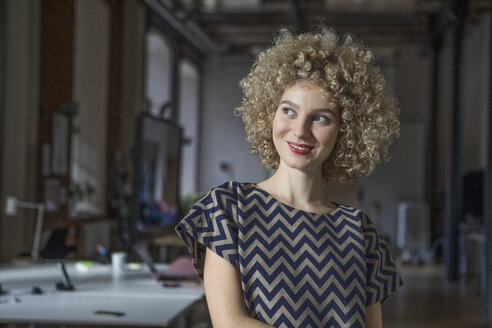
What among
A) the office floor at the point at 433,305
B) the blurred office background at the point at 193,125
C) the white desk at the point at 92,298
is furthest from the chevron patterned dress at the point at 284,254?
the office floor at the point at 433,305

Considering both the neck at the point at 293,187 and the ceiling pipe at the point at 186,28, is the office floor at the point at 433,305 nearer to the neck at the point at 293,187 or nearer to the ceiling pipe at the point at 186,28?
the neck at the point at 293,187

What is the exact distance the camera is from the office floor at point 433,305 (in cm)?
566

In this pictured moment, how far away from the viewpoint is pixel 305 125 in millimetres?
1301

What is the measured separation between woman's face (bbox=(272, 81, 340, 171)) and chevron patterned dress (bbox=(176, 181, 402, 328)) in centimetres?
11

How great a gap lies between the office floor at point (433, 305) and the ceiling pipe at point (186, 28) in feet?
15.6

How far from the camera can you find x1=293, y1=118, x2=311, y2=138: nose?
1.29m

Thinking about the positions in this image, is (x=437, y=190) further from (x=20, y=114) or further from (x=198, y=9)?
(x=20, y=114)

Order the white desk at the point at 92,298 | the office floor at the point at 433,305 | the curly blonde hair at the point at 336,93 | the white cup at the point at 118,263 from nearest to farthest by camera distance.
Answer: the curly blonde hair at the point at 336,93
the white desk at the point at 92,298
the white cup at the point at 118,263
the office floor at the point at 433,305

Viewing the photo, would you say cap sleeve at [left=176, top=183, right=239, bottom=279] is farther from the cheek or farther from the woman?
the cheek

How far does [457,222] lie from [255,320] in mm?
7562

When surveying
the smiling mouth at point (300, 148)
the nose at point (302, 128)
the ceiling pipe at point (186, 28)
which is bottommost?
the smiling mouth at point (300, 148)

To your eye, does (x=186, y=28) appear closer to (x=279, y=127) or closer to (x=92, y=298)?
(x=92, y=298)

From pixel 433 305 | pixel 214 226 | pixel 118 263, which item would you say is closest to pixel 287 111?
pixel 214 226

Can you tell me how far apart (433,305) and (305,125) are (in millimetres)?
5731
